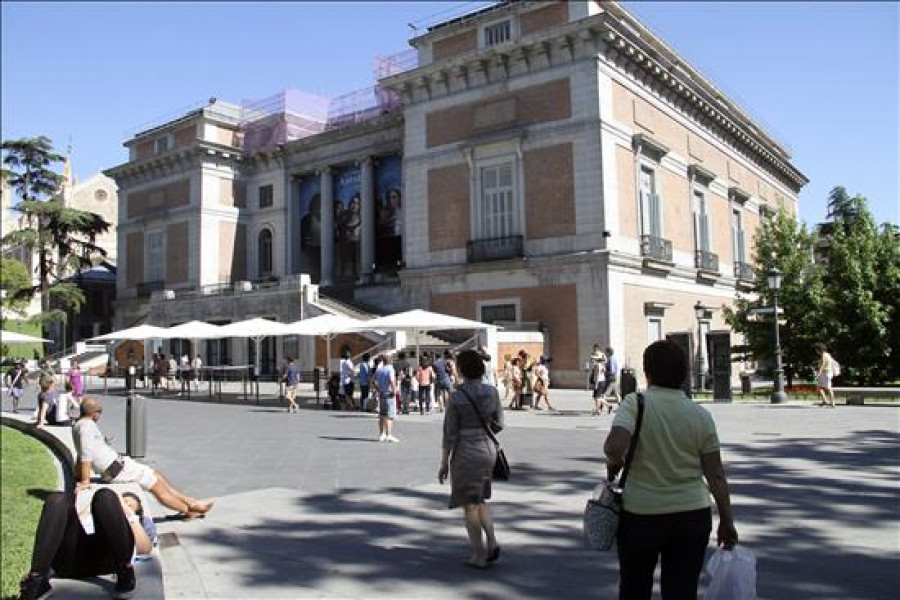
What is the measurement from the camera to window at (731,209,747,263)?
40.5 meters

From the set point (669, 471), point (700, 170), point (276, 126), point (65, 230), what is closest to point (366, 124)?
point (276, 126)

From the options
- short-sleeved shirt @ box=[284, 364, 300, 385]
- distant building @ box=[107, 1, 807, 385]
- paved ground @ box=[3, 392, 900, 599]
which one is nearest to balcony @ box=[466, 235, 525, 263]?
distant building @ box=[107, 1, 807, 385]

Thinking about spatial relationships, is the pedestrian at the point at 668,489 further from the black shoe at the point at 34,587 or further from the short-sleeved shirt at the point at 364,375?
the short-sleeved shirt at the point at 364,375

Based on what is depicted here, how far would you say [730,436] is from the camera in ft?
43.8

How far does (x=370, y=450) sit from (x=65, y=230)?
135 feet

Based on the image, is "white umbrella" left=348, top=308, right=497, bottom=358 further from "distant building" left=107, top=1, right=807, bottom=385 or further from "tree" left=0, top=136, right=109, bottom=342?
"tree" left=0, top=136, right=109, bottom=342

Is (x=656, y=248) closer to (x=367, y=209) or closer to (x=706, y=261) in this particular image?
(x=706, y=261)

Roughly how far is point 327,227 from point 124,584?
122 ft

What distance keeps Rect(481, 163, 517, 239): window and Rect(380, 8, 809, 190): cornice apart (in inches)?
149

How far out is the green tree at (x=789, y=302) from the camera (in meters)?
25.9

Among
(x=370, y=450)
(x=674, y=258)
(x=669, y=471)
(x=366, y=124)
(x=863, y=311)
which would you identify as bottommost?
(x=370, y=450)

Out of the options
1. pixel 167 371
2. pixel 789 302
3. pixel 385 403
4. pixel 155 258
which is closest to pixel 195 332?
pixel 167 371

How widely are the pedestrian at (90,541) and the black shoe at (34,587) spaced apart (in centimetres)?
2

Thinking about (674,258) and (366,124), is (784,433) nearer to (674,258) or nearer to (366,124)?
(674,258)
